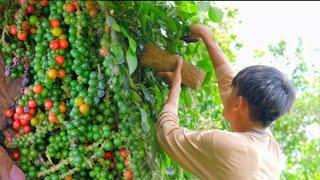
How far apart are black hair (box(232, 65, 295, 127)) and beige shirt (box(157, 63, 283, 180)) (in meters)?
0.09

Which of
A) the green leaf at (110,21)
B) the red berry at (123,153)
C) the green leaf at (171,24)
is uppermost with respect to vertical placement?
the green leaf at (110,21)

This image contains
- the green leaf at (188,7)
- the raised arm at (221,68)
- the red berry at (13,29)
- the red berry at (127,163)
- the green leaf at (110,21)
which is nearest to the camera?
the green leaf at (110,21)

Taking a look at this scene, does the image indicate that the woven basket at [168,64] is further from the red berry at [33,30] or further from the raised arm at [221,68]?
the red berry at [33,30]

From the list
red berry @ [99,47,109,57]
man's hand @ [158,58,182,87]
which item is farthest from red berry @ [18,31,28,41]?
man's hand @ [158,58,182,87]

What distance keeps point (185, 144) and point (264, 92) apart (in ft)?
1.09

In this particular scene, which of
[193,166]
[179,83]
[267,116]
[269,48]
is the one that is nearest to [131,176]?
[193,166]

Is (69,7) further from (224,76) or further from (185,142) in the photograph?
(224,76)

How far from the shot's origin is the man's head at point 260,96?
6.25 ft

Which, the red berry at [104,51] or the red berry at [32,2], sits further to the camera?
the red berry at [32,2]

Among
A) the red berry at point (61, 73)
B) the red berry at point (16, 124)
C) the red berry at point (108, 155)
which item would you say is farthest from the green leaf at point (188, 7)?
the red berry at point (16, 124)

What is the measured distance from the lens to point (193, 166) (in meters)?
1.92

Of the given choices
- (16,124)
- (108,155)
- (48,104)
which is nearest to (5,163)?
(16,124)

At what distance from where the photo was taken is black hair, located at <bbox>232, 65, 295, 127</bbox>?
1.90m

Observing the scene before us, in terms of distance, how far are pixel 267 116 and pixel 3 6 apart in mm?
1061
